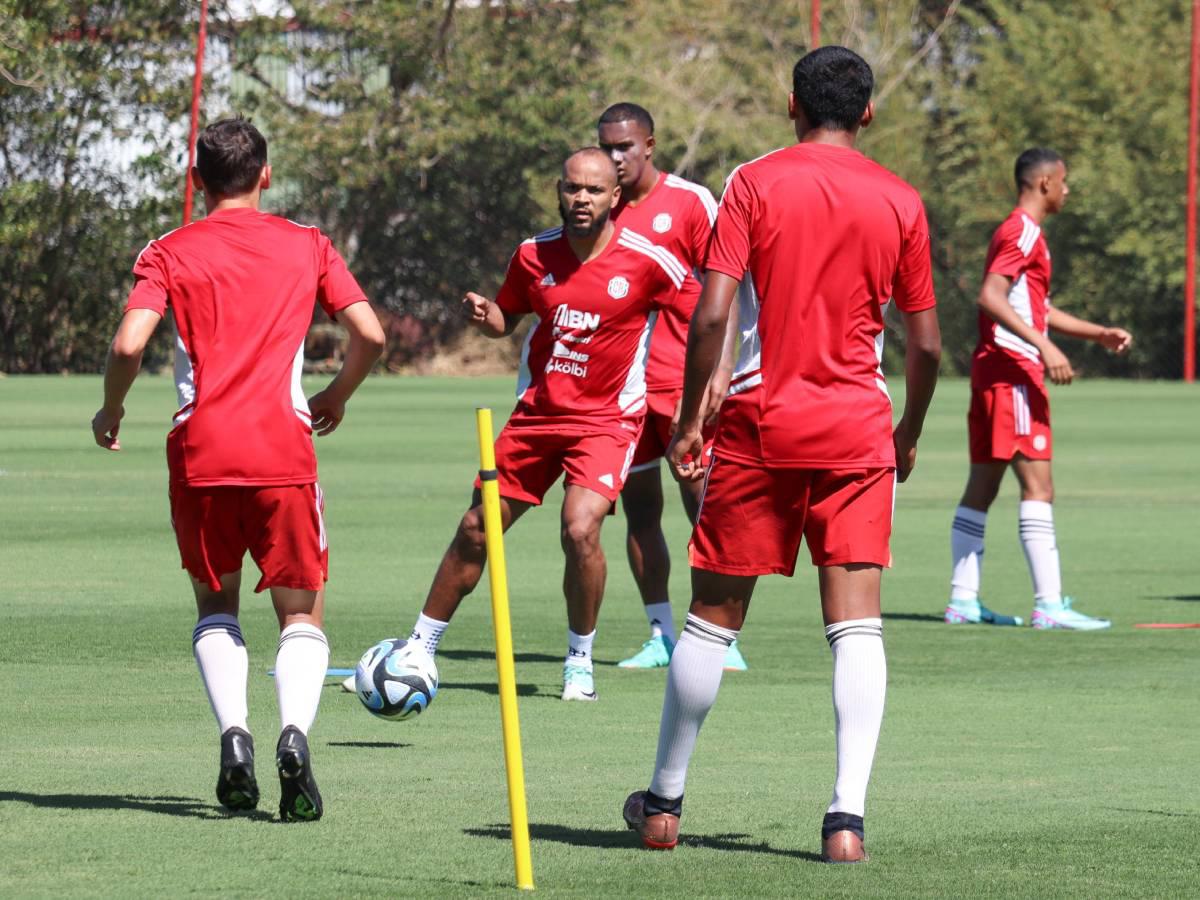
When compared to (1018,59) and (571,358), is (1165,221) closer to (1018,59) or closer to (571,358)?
(1018,59)

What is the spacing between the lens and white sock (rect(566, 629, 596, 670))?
30.1ft

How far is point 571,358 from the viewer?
9305 millimetres

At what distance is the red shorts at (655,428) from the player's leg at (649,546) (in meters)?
0.05

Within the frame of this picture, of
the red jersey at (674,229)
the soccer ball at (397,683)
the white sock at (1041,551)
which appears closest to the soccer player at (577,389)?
the red jersey at (674,229)

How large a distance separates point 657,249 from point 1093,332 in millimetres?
3582

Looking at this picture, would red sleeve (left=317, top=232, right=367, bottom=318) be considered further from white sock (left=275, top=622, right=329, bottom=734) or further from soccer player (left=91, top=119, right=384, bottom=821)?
white sock (left=275, top=622, right=329, bottom=734)

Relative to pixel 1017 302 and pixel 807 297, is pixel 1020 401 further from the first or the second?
pixel 807 297

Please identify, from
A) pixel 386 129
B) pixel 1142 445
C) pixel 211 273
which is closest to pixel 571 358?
pixel 211 273

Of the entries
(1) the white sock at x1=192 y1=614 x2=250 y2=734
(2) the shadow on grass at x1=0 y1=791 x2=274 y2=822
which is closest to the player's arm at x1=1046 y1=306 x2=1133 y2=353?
(1) the white sock at x1=192 y1=614 x2=250 y2=734

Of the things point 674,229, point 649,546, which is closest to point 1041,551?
point 649,546

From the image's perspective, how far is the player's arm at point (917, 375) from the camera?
627 centimetres

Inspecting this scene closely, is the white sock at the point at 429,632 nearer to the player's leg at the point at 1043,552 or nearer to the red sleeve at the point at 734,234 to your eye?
the red sleeve at the point at 734,234

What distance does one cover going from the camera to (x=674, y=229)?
31.8 feet

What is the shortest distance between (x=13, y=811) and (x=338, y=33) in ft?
131
